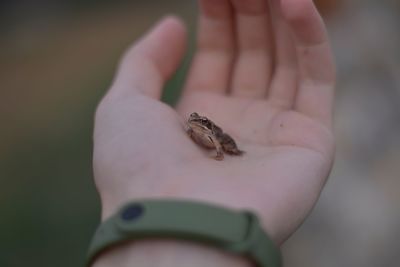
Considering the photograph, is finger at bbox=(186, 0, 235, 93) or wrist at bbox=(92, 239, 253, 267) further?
finger at bbox=(186, 0, 235, 93)

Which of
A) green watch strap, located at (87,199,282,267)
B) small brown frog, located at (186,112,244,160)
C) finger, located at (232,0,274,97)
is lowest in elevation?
green watch strap, located at (87,199,282,267)

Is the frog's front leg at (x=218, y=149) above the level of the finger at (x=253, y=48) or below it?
below

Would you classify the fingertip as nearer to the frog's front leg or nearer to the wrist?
the frog's front leg

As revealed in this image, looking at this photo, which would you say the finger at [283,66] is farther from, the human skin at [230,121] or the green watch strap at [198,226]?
the green watch strap at [198,226]

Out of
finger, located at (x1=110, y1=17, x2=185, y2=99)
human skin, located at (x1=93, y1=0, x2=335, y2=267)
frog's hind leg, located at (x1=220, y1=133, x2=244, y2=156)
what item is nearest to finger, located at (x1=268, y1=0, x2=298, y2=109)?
human skin, located at (x1=93, y1=0, x2=335, y2=267)

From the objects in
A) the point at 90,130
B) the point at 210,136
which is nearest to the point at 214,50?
the point at 210,136

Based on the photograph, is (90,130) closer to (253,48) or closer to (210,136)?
(253,48)

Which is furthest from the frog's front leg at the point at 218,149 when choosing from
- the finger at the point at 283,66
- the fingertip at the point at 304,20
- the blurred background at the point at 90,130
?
the blurred background at the point at 90,130
